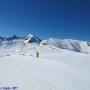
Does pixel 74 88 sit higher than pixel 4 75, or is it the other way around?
pixel 4 75

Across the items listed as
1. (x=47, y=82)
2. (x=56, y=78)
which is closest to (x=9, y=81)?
(x=47, y=82)

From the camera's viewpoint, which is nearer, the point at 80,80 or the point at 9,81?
the point at 9,81

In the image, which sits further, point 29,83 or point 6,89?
point 29,83

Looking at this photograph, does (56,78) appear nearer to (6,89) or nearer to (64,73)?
(64,73)

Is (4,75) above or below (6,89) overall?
above

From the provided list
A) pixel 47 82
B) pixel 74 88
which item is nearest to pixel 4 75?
pixel 47 82

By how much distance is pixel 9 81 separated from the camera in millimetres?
11273

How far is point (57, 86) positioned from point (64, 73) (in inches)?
154

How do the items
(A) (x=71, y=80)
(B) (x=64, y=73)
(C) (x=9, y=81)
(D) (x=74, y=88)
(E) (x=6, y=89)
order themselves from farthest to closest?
(B) (x=64, y=73)
(A) (x=71, y=80)
(C) (x=9, y=81)
(D) (x=74, y=88)
(E) (x=6, y=89)

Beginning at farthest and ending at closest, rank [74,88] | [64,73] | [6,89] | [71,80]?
[64,73] → [71,80] → [74,88] → [6,89]

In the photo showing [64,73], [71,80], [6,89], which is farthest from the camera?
[64,73]

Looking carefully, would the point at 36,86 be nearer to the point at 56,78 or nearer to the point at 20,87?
the point at 20,87

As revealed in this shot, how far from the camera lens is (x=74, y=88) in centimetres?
1052

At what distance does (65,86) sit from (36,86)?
1.91m
